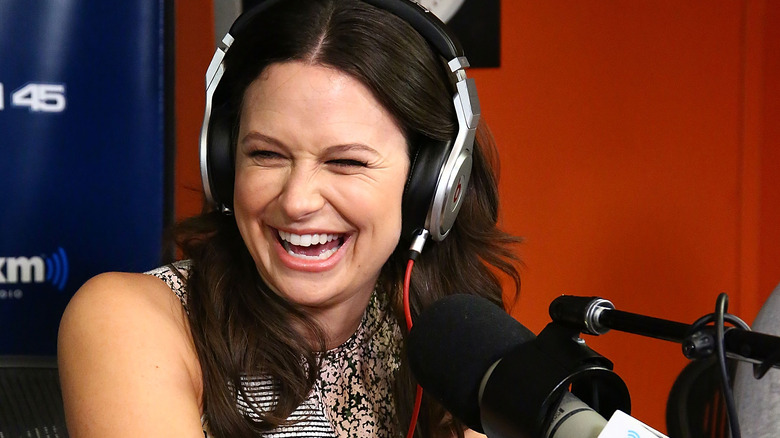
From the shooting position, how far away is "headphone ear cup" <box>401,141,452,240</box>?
44.6 inches

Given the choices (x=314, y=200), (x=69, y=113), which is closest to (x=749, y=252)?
(x=314, y=200)

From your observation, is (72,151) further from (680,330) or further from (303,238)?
(680,330)

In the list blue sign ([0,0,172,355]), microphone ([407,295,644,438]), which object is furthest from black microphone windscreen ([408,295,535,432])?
blue sign ([0,0,172,355])

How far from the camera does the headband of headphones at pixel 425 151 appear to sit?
3.71 ft

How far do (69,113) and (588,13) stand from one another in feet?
4.24

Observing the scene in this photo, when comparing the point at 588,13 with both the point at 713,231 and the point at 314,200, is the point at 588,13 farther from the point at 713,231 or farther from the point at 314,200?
the point at 314,200

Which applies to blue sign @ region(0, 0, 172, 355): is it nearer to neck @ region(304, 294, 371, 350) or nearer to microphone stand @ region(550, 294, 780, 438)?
neck @ region(304, 294, 371, 350)

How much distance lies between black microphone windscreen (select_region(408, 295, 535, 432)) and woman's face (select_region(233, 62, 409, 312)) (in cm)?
39

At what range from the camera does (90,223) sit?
1440 millimetres

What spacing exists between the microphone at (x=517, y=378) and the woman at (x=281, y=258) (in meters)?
0.45

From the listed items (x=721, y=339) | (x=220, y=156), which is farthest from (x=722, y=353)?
(x=220, y=156)

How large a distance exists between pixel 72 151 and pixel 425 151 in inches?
25.4

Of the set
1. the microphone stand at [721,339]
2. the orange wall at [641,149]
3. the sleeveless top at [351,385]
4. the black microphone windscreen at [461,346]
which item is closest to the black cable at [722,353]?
the microphone stand at [721,339]

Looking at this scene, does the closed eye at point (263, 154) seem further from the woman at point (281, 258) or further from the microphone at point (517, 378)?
the microphone at point (517, 378)
